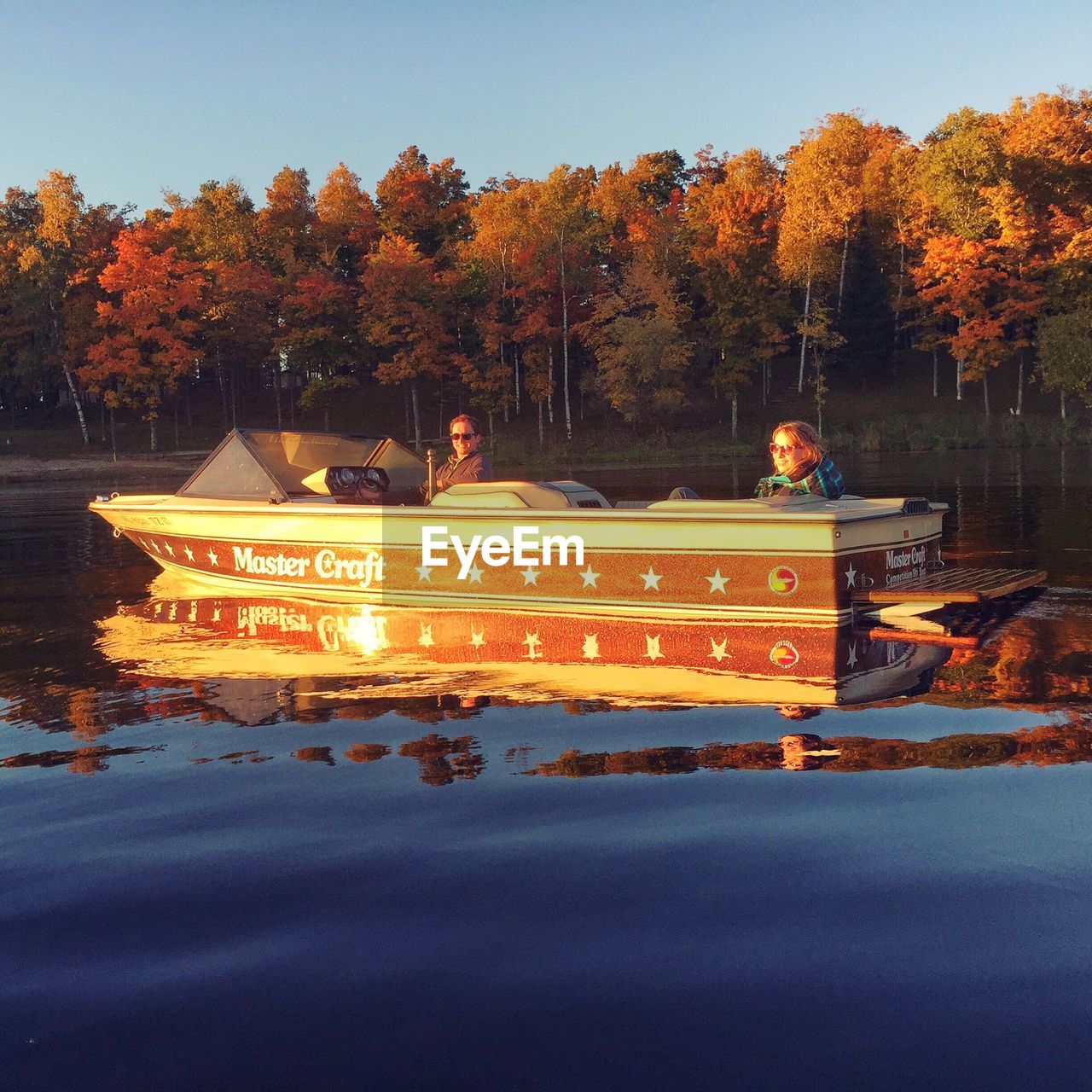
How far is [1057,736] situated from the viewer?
17.7 feet

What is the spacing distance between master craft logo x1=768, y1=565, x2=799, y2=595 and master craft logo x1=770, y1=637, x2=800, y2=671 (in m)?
0.47

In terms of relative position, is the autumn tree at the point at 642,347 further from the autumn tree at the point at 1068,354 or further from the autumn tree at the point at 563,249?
the autumn tree at the point at 1068,354

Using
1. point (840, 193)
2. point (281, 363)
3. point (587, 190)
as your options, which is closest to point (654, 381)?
point (840, 193)

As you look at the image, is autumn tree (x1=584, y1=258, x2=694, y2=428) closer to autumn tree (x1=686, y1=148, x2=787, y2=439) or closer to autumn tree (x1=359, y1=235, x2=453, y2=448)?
autumn tree (x1=686, y1=148, x2=787, y2=439)

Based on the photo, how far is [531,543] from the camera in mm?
9094

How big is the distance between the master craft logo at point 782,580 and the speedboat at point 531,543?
0.04ft

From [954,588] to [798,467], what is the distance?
151 centimetres

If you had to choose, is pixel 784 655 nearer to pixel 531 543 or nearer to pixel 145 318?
pixel 531 543

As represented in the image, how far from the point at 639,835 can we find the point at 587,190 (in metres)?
58.5

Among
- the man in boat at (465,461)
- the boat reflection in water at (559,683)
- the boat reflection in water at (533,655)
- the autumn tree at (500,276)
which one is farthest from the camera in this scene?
the autumn tree at (500,276)

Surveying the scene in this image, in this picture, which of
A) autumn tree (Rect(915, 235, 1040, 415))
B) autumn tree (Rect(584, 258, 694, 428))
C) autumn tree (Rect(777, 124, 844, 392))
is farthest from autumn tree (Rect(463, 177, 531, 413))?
autumn tree (Rect(915, 235, 1040, 415))

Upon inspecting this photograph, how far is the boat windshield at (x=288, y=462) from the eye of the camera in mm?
10953

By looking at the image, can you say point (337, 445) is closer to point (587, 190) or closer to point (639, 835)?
point (639, 835)

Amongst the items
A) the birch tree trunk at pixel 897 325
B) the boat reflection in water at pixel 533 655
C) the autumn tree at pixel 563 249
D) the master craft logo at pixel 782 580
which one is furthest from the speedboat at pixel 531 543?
the birch tree trunk at pixel 897 325
